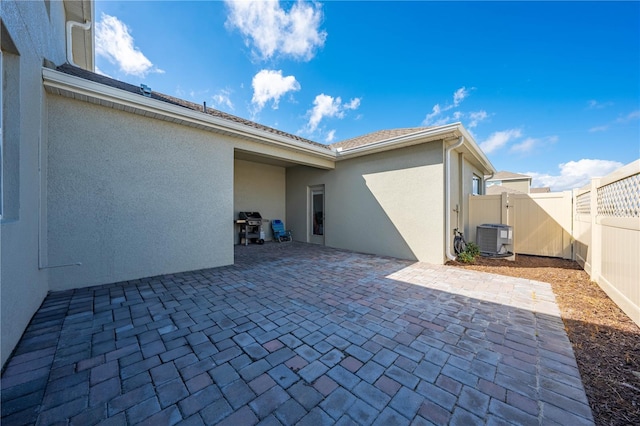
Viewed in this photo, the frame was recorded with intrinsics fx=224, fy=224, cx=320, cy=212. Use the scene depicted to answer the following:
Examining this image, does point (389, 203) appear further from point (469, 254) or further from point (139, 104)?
point (139, 104)

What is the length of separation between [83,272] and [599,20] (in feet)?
38.4

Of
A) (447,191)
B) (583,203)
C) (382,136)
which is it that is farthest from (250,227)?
(583,203)

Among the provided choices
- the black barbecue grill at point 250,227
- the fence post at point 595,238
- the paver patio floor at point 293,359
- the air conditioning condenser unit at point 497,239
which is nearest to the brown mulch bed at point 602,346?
the paver patio floor at point 293,359

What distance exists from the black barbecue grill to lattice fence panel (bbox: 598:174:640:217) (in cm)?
814

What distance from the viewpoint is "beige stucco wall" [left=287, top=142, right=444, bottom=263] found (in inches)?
217

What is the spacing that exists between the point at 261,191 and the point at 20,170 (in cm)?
664

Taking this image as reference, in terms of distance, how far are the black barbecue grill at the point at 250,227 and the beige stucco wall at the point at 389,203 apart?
2.47 m

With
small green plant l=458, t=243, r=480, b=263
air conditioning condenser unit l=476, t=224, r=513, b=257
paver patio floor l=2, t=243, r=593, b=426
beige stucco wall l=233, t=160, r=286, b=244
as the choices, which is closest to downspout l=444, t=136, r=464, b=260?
small green plant l=458, t=243, r=480, b=263

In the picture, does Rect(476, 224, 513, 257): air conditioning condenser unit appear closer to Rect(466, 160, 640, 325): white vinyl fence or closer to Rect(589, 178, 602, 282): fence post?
Rect(466, 160, 640, 325): white vinyl fence

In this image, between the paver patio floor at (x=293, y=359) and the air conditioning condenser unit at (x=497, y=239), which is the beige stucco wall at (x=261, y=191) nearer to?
the paver patio floor at (x=293, y=359)

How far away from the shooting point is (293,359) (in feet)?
6.33

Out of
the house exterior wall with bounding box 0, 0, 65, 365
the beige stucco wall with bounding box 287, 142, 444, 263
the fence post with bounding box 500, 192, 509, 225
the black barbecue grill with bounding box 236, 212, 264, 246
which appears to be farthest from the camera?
the black barbecue grill with bounding box 236, 212, 264, 246

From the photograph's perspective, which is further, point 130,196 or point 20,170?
point 130,196

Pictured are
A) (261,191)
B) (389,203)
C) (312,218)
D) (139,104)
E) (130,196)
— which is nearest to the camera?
(139,104)
